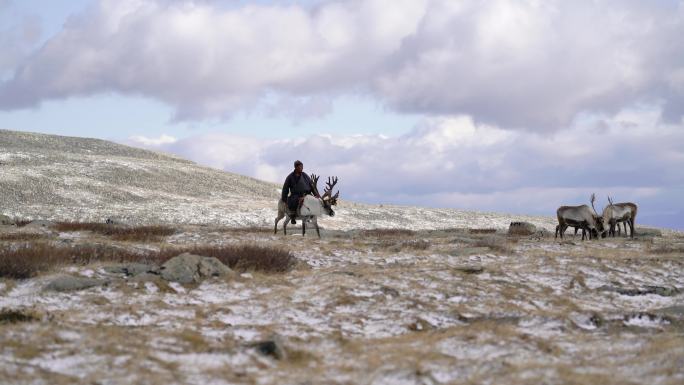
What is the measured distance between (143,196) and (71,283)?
3933 centimetres

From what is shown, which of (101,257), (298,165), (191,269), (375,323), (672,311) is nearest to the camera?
(375,323)

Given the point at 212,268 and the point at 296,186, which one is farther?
the point at 296,186

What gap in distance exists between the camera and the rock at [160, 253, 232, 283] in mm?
11375

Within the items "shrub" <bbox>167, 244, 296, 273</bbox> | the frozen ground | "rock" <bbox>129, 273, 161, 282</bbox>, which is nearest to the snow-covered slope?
"shrub" <bbox>167, 244, 296, 273</bbox>

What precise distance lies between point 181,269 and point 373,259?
557cm

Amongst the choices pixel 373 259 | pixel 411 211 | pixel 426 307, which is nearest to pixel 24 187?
pixel 411 211

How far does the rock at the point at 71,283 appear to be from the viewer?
34.6 ft

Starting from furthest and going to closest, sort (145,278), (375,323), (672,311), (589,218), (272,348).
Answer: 1. (589,218)
2. (145,278)
3. (672,311)
4. (375,323)
5. (272,348)

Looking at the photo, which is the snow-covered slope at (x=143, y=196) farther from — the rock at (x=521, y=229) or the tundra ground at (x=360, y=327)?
the tundra ground at (x=360, y=327)

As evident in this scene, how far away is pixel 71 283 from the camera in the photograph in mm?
10680

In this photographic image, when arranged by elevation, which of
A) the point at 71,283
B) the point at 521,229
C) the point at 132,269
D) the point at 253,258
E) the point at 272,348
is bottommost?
the point at 272,348

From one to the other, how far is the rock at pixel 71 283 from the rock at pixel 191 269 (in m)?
1.10

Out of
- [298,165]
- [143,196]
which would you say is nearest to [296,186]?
[298,165]

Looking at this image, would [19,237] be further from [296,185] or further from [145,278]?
[145,278]
